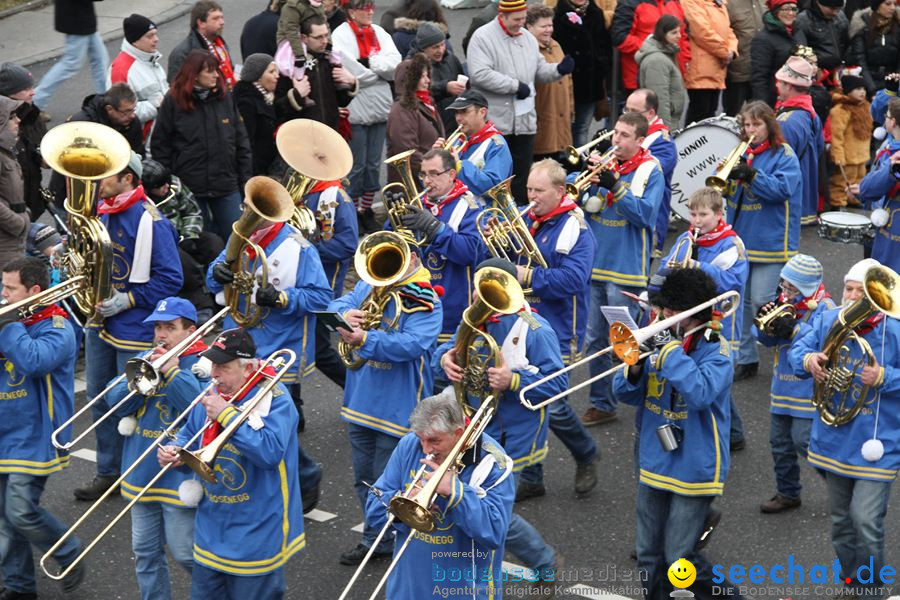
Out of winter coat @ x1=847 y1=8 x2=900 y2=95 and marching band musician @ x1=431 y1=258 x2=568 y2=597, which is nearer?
marching band musician @ x1=431 y1=258 x2=568 y2=597

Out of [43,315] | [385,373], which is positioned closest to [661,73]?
[385,373]

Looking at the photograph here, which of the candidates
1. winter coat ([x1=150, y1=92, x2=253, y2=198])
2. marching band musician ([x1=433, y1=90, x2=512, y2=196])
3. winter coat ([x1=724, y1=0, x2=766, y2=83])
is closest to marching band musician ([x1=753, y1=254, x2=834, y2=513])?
marching band musician ([x1=433, y1=90, x2=512, y2=196])

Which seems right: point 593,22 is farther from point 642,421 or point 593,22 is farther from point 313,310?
point 642,421

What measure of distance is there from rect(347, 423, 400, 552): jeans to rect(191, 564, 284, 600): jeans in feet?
4.00

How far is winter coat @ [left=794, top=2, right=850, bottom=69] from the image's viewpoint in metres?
14.4

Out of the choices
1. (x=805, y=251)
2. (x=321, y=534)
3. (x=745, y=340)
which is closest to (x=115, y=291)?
(x=321, y=534)

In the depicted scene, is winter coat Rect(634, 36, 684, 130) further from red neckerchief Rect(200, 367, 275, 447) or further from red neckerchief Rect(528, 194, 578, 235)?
red neckerchief Rect(200, 367, 275, 447)

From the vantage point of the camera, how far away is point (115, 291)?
8.12m

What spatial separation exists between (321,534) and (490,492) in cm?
249

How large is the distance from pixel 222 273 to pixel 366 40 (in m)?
5.16

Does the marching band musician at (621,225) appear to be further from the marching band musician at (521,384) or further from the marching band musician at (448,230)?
the marching band musician at (521,384)

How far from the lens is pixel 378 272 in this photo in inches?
292

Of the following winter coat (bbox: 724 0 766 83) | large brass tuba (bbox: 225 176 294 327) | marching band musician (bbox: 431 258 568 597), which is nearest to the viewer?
marching band musician (bbox: 431 258 568 597)

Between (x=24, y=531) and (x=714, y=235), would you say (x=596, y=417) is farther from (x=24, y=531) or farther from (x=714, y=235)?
(x=24, y=531)
